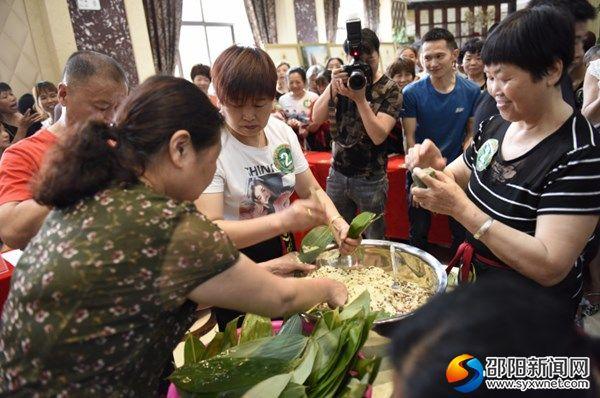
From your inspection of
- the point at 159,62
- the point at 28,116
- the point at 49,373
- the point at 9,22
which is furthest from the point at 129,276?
the point at 159,62

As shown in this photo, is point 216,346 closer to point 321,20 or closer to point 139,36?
point 139,36

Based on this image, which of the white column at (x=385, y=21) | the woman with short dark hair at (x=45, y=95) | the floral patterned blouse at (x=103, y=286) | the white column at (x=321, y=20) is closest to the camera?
the floral patterned blouse at (x=103, y=286)

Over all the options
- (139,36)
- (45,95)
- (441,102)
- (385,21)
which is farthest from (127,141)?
(385,21)

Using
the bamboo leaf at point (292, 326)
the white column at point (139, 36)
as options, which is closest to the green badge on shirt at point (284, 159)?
the bamboo leaf at point (292, 326)

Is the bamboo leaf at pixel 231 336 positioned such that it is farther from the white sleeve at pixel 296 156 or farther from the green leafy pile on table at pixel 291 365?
the white sleeve at pixel 296 156

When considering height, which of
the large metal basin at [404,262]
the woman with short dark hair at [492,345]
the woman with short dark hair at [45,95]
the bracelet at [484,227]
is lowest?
the large metal basin at [404,262]

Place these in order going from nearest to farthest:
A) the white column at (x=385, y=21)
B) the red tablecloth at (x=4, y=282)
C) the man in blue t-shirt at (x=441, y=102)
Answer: the red tablecloth at (x=4, y=282)
the man in blue t-shirt at (x=441, y=102)
the white column at (x=385, y=21)

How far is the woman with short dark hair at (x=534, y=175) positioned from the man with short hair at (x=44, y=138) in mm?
1011

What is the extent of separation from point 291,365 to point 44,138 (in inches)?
42.5

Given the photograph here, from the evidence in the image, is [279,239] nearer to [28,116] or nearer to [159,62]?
[28,116]

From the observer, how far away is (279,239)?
1470mm

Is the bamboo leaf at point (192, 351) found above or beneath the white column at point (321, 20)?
beneath

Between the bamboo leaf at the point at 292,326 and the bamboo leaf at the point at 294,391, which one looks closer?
the bamboo leaf at the point at 294,391

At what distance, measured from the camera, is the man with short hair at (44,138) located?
1.20m
